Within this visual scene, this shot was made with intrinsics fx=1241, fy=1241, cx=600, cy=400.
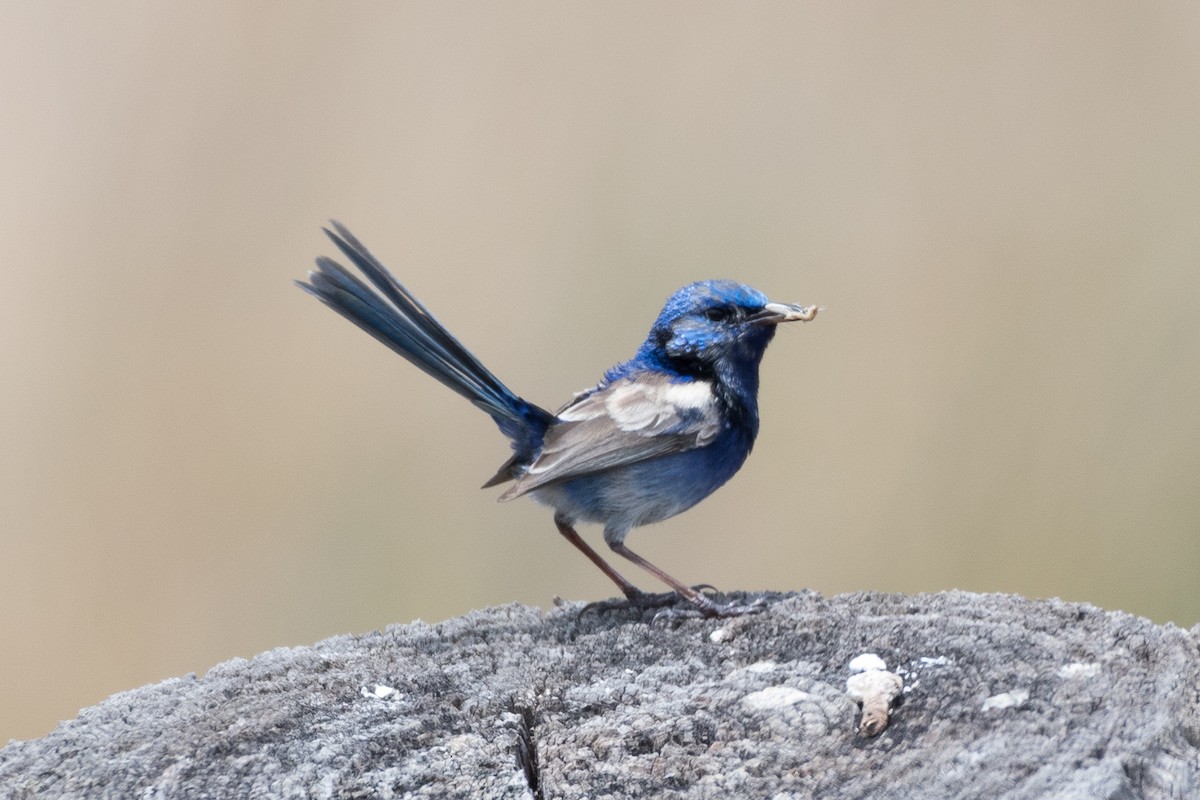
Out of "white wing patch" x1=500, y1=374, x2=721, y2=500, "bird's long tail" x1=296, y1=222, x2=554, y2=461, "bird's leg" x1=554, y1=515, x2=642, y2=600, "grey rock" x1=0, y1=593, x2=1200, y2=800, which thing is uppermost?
"bird's long tail" x1=296, y1=222, x2=554, y2=461

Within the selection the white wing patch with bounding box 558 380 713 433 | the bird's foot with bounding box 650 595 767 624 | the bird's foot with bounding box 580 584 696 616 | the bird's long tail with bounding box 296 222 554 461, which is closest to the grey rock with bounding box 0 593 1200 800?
the bird's foot with bounding box 650 595 767 624

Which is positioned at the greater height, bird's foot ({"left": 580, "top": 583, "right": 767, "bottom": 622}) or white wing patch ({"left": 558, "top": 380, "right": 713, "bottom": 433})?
white wing patch ({"left": 558, "top": 380, "right": 713, "bottom": 433})

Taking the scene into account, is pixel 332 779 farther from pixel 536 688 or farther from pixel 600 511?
pixel 600 511

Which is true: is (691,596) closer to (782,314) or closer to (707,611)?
(707,611)

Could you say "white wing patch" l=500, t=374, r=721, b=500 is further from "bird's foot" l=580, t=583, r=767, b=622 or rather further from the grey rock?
the grey rock

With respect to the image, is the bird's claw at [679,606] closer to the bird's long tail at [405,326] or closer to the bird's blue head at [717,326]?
the bird's long tail at [405,326]

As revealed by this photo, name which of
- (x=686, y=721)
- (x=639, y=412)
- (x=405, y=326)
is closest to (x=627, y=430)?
(x=639, y=412)

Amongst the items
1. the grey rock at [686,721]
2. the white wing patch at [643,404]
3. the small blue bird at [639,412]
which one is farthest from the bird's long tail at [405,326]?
the grey rock at [686,721]
